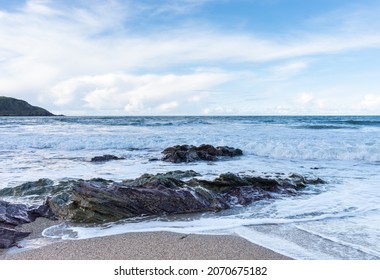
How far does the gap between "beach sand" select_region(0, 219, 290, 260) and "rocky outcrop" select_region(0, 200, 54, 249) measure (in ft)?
1.34

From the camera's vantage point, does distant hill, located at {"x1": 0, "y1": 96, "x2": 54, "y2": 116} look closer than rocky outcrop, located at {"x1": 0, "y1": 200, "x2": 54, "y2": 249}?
No

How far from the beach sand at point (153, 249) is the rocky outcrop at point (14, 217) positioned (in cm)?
41

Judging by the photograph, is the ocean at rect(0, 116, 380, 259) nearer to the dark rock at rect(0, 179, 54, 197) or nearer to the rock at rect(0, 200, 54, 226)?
the dark rock at rect(0, 179, 54, 197)

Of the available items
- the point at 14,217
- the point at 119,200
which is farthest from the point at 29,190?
the point at 119,200

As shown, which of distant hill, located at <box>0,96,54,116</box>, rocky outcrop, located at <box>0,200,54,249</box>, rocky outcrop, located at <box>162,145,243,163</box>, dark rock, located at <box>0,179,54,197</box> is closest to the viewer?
rocky outcrop, located at <box>0,200,54,249</box>

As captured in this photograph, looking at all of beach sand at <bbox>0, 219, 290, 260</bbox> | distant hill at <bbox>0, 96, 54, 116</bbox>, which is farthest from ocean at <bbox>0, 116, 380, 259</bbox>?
distant hill at <bbox>0, 96, 54, 116</bbox>

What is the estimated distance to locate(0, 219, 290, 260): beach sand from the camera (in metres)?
3.74

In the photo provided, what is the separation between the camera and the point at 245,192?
6680mm

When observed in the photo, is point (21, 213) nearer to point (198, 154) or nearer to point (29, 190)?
point (29, 190)

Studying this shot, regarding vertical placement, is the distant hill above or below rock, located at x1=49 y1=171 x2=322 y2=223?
above

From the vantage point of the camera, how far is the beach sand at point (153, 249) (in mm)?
3736

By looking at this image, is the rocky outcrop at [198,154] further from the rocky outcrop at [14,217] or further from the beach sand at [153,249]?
the beach sand at [153,249]

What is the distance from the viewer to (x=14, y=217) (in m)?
4.97

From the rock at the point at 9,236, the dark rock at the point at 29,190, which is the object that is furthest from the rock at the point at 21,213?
the dark rock at the point at 29,190
